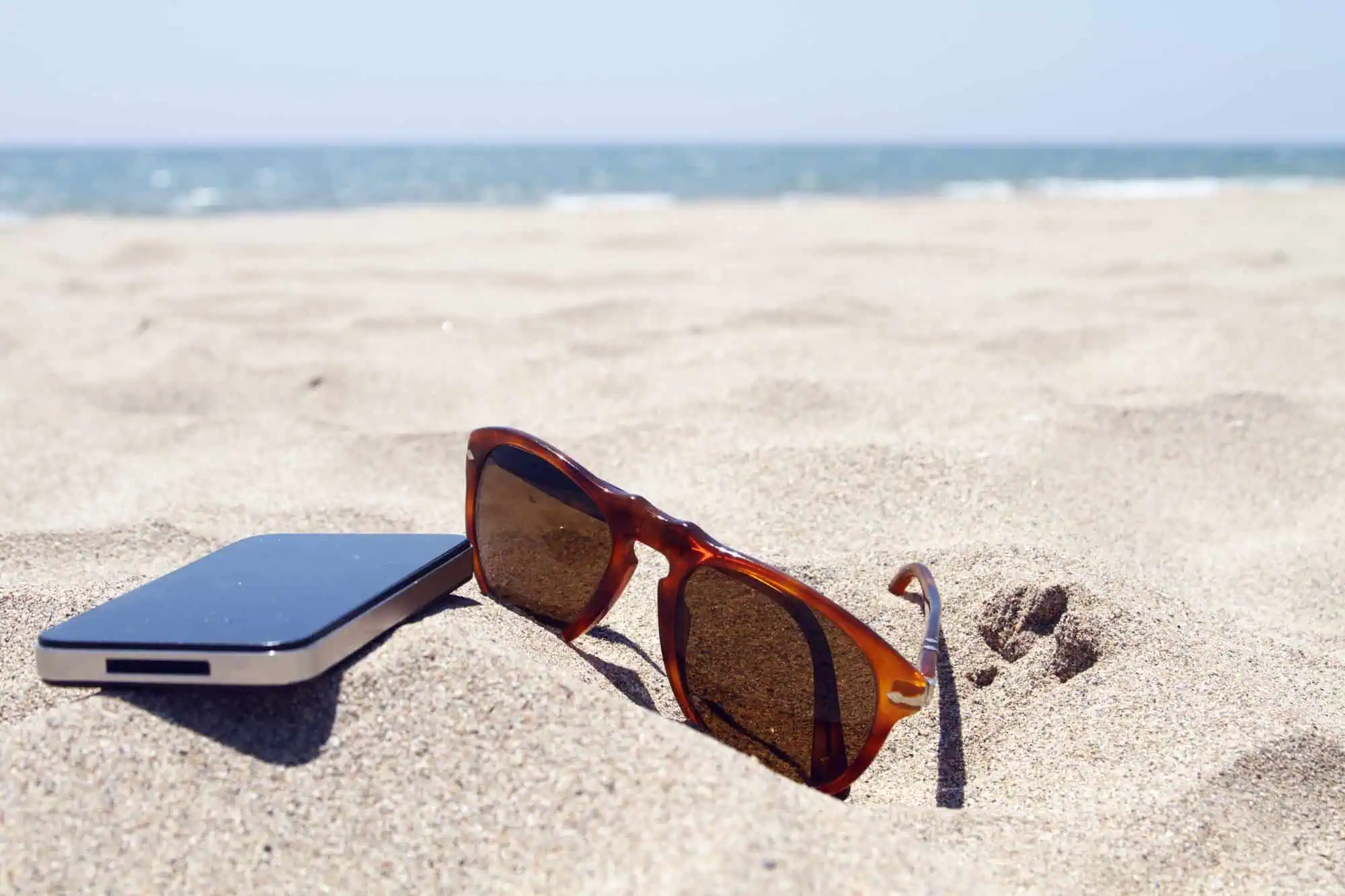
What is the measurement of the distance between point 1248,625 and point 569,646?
0.84 m

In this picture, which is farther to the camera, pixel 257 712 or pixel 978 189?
pixel 978 189

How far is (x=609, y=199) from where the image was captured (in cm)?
1418

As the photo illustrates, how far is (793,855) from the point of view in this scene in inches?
31.9

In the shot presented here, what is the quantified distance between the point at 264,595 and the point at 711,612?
426 millimetres

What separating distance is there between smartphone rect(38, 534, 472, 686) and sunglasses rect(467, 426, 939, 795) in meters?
0.18

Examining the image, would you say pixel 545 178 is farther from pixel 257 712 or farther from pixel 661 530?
pixel 257 712

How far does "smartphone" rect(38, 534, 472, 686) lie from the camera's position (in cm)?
90

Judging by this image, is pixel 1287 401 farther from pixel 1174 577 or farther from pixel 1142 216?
pixel 1142 216

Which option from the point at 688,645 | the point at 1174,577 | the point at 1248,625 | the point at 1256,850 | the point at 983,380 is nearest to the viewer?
the point at 1256,850

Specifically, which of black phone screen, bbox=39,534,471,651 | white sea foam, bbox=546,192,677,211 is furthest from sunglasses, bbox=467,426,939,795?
white sea foam, bbox=546,192,677,211

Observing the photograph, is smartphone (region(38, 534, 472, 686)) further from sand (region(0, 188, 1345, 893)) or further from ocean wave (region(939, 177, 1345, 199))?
ocean wave (region(939, 177, 1345, 199))

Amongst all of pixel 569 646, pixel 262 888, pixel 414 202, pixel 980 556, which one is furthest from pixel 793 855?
pixel 414 202

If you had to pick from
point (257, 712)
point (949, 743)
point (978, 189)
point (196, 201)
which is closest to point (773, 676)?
point (949, 743)

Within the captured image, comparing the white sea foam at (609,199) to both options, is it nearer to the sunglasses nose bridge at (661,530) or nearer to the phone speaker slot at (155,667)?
the sunglasses nose bridge at (661,530)
